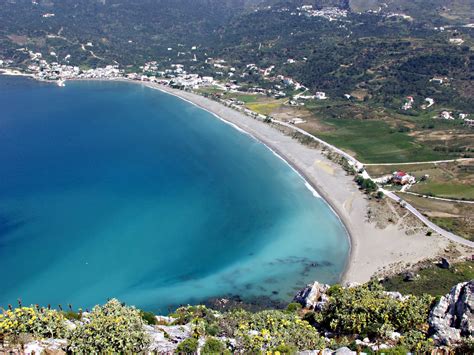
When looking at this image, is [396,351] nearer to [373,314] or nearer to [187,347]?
[373,314]

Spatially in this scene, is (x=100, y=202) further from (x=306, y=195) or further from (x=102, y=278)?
(x=306, y=195)

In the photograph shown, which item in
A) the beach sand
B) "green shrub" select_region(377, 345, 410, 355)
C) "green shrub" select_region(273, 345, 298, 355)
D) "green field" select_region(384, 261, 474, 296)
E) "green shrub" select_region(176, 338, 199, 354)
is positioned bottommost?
the beach sand

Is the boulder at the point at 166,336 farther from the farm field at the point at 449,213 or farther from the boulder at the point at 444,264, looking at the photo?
the farm field at the point at 449,213

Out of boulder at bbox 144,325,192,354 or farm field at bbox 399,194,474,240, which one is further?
farm field at bbox 399,194,474,240

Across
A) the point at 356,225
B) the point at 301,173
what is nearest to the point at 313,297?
the point at 356,225

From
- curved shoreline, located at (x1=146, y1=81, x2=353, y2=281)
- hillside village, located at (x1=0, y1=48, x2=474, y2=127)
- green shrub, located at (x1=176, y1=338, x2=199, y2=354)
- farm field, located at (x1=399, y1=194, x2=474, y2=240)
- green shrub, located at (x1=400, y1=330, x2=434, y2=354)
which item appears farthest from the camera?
hillside village, located at (x1=0, y1=48, x2=474, y2=127)

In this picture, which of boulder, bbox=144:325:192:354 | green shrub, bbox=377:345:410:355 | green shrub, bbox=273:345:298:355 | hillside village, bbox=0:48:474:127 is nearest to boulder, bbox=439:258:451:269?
green shrub, bbox=377:345:410:355

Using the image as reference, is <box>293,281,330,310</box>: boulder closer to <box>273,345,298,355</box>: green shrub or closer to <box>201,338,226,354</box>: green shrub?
<box>273,345,298,355</box>: green shrub
